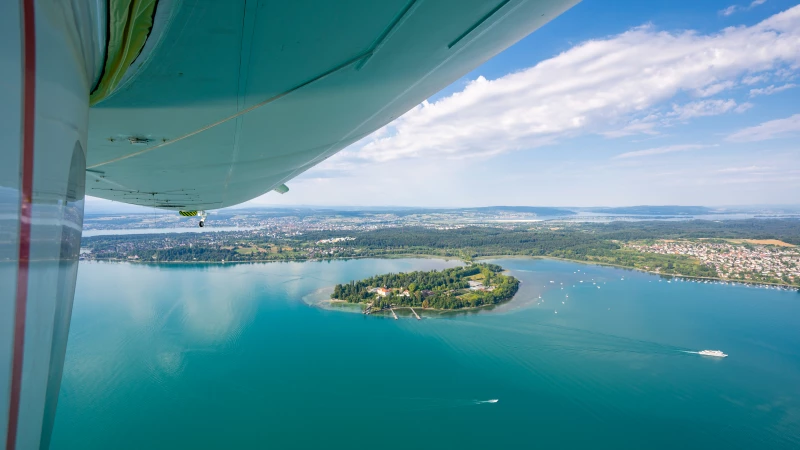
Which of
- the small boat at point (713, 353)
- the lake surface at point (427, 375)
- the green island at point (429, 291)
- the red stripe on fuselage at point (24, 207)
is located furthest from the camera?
the green island at point (429, 291)

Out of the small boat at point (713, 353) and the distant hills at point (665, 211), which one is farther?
the distant hills at point (665, 211)

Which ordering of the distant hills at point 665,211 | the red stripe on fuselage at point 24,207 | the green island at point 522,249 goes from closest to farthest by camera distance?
the red stripe on fuselage at point 24,207 → the green island at point 522,249 → the distant hills at point 665,211

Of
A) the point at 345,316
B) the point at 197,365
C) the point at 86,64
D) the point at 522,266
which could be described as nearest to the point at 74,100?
the point at 86,64

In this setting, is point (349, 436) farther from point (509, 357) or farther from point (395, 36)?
point (395, 36)

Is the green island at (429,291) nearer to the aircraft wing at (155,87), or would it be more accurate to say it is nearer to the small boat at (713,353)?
the small boat at (713,353)

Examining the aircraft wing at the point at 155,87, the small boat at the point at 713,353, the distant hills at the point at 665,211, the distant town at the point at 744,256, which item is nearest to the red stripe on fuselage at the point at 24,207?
the aircraft wing at the point at 155,87

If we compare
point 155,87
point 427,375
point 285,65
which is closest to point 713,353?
point 427,375

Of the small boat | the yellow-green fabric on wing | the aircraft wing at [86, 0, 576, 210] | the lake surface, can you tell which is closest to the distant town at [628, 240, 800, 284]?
the lake surface
